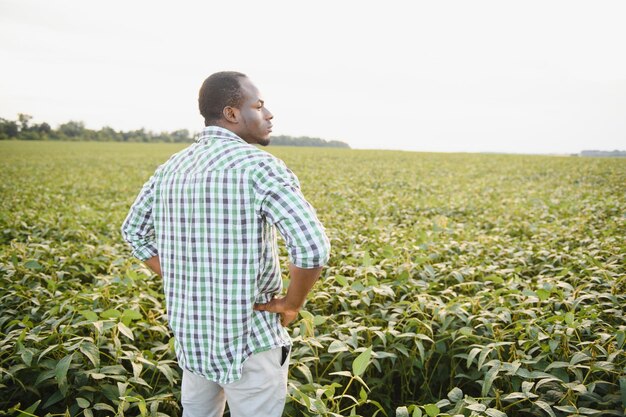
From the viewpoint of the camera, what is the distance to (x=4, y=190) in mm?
10727

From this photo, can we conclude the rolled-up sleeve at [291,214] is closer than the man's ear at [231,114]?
Yes

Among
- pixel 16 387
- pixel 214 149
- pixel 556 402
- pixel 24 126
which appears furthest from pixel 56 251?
pixel 24 126

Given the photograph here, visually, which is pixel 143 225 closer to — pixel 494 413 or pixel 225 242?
pixel 225 242

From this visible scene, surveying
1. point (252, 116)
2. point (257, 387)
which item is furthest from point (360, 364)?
point (252, 116)

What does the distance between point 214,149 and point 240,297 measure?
21.1 inches

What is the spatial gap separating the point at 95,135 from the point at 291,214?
81.0m

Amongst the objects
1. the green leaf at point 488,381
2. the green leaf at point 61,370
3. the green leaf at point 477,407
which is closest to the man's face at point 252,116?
the green leaf at point 61,370

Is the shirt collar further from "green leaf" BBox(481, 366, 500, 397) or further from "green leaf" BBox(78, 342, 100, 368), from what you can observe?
"green leaf" BBox(481, 366, 500, 397)

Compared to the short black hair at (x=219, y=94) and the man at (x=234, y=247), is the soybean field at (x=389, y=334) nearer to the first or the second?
the man at (x=234, y=247)

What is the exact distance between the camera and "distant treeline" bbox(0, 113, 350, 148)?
63156mm

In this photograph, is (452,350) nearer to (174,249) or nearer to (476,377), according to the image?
(476,377)

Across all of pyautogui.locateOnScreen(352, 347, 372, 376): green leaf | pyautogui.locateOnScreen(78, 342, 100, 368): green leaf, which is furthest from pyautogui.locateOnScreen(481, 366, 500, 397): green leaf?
pyautogui.locateOnScreen(78, 342, 100, 368): green leaf

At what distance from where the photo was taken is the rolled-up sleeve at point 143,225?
1.60 meters

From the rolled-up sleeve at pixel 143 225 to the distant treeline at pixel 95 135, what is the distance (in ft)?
215
